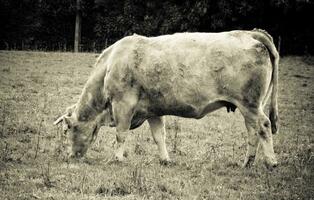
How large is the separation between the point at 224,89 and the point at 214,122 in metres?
5.49

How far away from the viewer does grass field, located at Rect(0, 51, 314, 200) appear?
291 inches

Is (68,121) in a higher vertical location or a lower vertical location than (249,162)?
higher

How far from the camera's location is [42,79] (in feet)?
63.4

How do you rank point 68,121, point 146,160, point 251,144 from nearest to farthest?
point 251,144 → point 146,160 → point 68,121

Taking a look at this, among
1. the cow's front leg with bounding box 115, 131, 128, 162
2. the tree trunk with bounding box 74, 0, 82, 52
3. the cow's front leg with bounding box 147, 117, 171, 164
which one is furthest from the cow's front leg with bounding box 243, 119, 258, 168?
the tree trunk with bounding box 74, 0, 82, 52

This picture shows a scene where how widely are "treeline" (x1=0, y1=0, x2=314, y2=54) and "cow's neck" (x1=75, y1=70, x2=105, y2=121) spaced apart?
23.9 m

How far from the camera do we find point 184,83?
30.1ft

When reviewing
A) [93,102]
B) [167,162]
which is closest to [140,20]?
[93,102]

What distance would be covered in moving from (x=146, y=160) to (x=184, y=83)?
175cm

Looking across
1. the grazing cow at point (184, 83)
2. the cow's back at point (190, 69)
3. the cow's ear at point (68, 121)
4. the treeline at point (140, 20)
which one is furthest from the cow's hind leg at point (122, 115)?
the treeline at point (140, 20)

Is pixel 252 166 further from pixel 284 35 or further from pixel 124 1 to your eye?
pixel 124 1

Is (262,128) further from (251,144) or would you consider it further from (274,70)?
(274,70)

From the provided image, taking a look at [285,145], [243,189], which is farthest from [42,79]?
[243,189]

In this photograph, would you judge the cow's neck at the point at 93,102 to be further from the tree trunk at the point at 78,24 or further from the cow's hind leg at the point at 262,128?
the tree trunk at the point at 78,24
